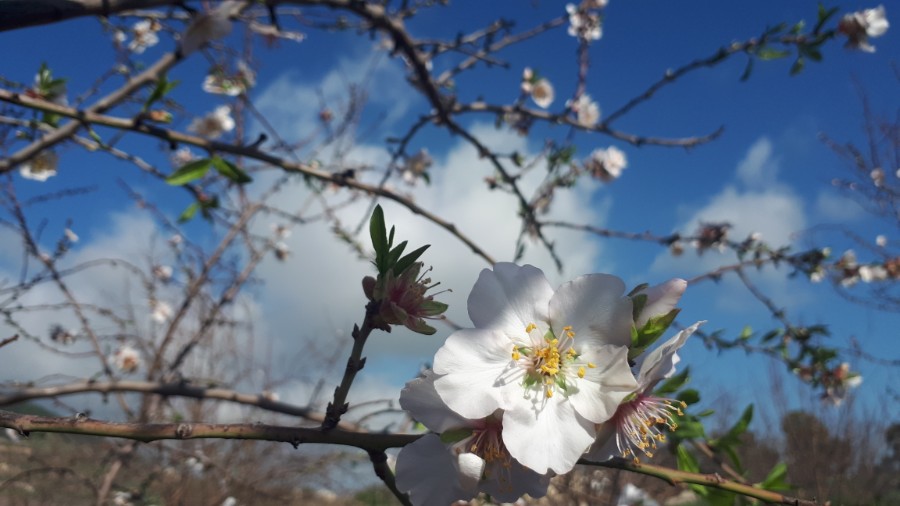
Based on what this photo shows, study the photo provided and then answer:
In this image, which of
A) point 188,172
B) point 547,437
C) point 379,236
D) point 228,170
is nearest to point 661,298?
point 547,437

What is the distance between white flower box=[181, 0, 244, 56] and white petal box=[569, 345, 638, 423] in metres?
1.32

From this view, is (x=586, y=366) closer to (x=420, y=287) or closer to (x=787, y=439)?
(x=420, y=287)

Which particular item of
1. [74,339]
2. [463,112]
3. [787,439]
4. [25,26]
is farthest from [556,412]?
[787,439]

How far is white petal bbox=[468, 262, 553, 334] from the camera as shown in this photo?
1.90ft

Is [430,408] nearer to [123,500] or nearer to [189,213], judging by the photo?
[189,213]

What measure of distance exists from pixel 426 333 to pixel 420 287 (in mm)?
56

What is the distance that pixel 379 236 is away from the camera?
22.3 inches

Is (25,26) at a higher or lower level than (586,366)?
higher

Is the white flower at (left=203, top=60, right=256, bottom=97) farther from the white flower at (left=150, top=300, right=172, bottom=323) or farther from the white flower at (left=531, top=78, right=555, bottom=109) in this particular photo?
the white flower at (left=150, top=300, right=172, bottom=323)

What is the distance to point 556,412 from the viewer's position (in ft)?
1.81

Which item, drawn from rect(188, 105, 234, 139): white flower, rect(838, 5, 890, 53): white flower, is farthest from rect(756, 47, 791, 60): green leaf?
rect(188, 105, 234, 139): white flower

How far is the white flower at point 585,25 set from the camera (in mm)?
3129

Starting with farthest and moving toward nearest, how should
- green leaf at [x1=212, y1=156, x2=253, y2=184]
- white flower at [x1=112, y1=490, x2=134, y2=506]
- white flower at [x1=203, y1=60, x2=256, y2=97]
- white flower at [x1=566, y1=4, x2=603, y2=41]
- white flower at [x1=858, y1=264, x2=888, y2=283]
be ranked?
white flower at [x1=858, y1=264, x2=888, y2=283] < white flower at [x1=566, y1=4, x2=603, y2=41] < white flower at [x1=112, y1=490, x2=134, y2=506] < white flower at [x1=203, y1=60, x2=256, y2=97] < green leaf at [x1=212, y1=156, x2=253, y2=184]

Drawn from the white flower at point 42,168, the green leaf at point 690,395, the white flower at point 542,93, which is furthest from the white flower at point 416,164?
the green leaf at point 690,395
